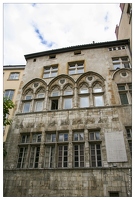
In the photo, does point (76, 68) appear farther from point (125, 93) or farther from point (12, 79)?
point (12, 79)

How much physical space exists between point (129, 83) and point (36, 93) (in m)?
7.60

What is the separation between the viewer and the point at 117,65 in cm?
1337

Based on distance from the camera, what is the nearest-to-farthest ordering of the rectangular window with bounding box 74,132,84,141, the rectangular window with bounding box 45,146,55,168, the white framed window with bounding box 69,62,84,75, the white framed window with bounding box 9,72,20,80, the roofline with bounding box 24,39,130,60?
1. the rectangular window with bounding box 45,146,55,168
2. the rectangular window with bounding box 74,132,84,141
3. the white framed window with bounding box 69,62,84,75
4. the roofline with bounding box 24,39,130,60
5. the white framed window with bounding box 9,72,20,80

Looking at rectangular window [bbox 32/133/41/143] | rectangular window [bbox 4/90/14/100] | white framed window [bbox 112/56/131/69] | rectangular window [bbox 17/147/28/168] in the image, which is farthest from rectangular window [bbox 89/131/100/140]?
rectangular window [bbox 4/90/14/100]

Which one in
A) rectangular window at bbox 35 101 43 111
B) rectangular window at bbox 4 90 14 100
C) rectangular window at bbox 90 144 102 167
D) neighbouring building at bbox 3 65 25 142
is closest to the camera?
rectangular window at bbox 90 144 102 167

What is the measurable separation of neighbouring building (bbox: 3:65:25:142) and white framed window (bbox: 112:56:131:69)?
9227 mm

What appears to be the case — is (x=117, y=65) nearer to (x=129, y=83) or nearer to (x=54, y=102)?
(x=129, y=83)

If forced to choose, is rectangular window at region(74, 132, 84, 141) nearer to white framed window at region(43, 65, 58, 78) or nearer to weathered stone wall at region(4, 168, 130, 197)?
weathered stone wall at region(4, 168, 130, 197)

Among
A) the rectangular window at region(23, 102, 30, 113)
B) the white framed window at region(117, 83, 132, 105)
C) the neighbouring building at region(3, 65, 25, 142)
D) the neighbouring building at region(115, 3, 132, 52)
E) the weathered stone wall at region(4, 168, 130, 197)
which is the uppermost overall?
the neighbouring building at region(115, 3, 132, 52)

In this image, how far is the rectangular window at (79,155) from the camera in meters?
9.44

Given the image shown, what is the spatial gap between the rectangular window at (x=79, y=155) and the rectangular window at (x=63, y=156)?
23.3 inches

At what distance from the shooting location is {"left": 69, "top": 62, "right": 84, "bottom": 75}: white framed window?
1370cm

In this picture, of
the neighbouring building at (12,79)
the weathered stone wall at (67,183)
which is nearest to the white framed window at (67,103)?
the weathered stone wall at (67,183)

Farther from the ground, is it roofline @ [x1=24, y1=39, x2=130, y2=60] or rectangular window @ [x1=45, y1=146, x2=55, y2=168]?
roofline @ [x1=24, y1=39, x2=130, y2=60]
